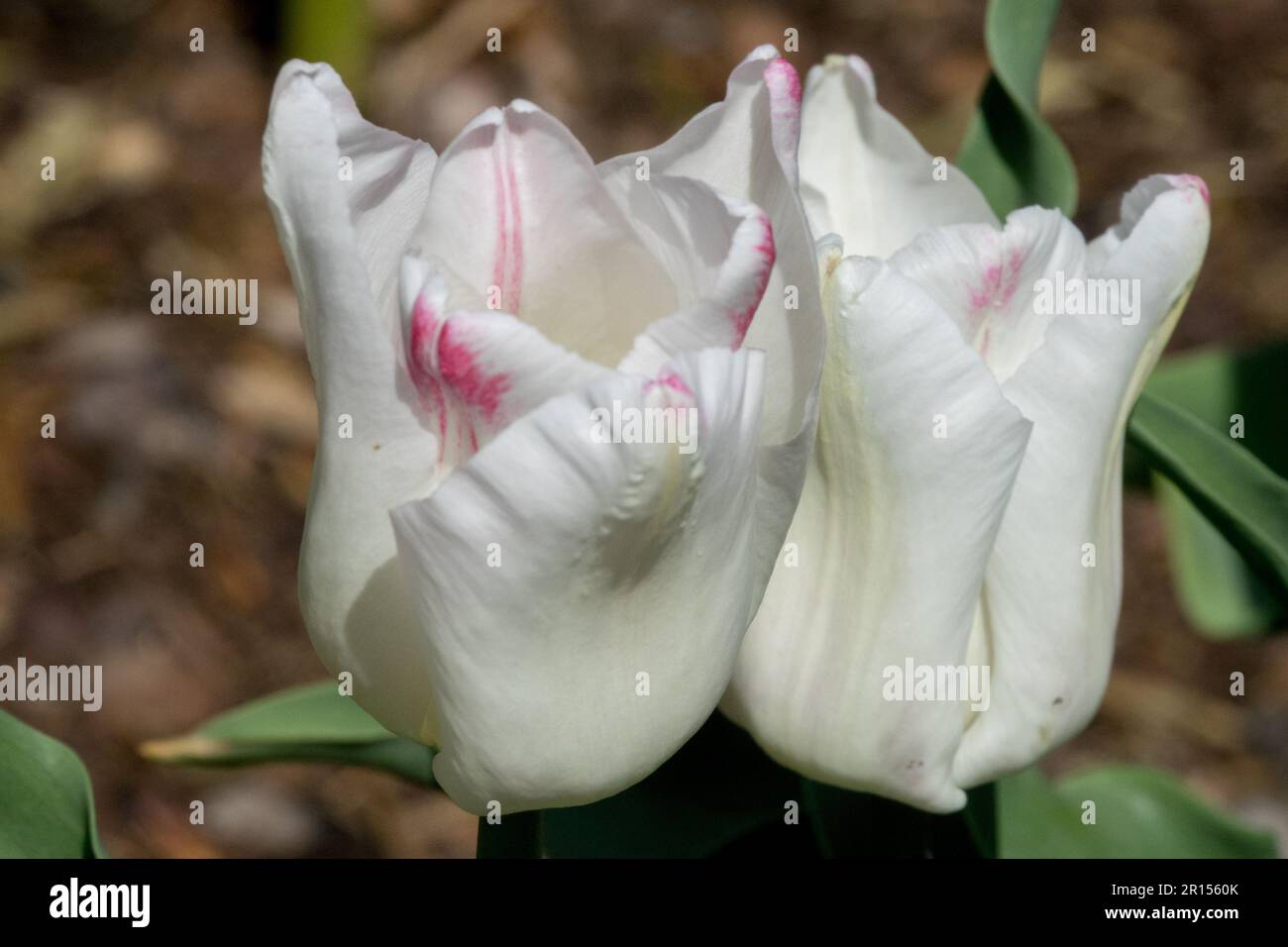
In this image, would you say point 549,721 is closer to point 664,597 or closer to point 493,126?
point 664,597

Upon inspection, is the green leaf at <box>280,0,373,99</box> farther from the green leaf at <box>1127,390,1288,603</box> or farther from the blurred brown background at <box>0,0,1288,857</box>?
the green leaf at <box>1127,390,1288,603</box>

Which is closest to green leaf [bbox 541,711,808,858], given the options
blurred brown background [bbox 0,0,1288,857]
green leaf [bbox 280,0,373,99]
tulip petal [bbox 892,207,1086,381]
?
tulip petal [bbox 892,207,1086,381]

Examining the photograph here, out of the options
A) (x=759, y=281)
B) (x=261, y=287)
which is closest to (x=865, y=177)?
(x=759, y=281)

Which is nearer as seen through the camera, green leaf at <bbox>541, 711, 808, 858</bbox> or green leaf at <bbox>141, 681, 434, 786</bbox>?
green leaf at <bbox>541, 711, 808, 858</bbox>

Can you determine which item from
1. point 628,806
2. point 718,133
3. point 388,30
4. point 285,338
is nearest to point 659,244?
point 718,133

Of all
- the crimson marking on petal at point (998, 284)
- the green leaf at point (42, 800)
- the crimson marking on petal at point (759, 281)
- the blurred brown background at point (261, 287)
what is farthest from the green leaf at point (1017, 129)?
the blurred brown background at point (261, 287)

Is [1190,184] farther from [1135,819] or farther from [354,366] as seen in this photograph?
[1135,819]

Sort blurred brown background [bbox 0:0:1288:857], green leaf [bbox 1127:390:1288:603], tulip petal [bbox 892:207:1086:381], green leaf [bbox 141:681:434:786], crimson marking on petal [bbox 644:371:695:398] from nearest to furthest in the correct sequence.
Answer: crimson marking on petal [bbox 644:371:695:398] < tulip petal [bbox 892:207:1086:381] < green leaf [bbox 1127:390:1288:603] < green leaf [bbox 141:681:434:786] < blurred brown background [bbox 0:0:1288:857]

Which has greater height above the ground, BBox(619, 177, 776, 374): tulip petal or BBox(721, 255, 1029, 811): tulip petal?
BBox(619, 177, 776, 374): tulip petal
